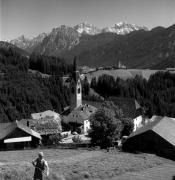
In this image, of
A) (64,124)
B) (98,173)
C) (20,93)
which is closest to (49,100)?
(20,93)

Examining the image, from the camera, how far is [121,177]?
834 inches

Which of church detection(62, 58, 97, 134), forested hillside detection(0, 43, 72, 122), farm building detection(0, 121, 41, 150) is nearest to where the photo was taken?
farm building detection(0, 121, 41, 150)

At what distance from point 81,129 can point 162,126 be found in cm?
3299

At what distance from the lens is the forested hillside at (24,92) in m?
125

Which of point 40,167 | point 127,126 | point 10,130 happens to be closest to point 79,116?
point 127,126

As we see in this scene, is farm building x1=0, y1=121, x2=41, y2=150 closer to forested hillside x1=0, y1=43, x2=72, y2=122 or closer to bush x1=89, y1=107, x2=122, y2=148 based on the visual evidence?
bush x1=89, y1=107, x2=122, y2=148

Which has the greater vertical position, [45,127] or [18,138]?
[45,127]

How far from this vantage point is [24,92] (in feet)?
469

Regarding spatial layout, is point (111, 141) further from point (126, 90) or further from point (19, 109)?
point (126, 90)

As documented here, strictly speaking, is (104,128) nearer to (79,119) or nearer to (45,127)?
(45,127)

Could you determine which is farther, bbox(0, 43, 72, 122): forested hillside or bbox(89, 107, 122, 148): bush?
bbox(0, 43, 72, 122): forested hillside

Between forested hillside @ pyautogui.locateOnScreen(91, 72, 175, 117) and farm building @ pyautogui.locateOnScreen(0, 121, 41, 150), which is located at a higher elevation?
forested hillside @ pyautogui.locateOnScreen(91, 72, 175, 117)

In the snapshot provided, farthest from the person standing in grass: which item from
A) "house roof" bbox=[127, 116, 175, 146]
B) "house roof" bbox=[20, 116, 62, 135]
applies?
"house roof" bbox=[20, 116, 62, 135]

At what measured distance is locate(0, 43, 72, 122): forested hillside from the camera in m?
125
